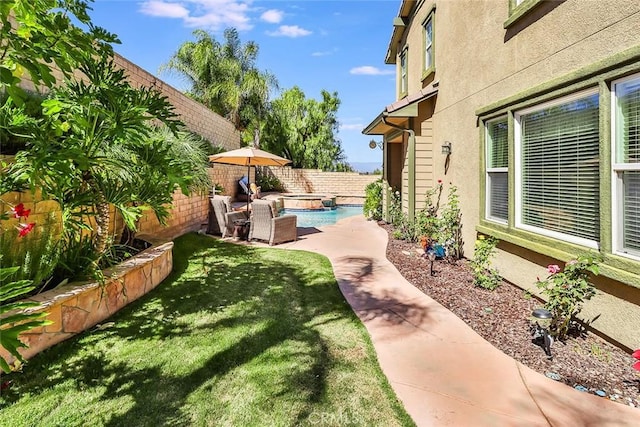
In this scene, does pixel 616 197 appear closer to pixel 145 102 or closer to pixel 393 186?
pixel 145 102

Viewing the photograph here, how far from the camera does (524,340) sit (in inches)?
164

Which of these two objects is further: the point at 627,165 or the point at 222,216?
the point at 222,216

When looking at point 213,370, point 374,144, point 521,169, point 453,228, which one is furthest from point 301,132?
point 213,370

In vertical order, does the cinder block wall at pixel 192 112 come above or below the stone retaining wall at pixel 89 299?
above

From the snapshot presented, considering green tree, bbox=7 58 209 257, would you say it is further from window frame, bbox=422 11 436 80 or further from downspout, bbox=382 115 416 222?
window frame, bbox=422 11 436 80

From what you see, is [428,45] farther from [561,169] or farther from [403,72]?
[561,169]

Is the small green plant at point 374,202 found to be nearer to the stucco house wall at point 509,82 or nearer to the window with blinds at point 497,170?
the stucco house wall at point 509,82

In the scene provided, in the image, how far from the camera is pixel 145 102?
4.26 meters

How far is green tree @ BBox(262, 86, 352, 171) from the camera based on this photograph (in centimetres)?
3169

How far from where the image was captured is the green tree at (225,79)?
92.4ft

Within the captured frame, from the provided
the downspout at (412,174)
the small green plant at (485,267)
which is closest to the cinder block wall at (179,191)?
the small green plant at (485,267)

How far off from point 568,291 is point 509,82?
3833 millimetres

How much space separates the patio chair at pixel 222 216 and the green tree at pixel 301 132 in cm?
2134

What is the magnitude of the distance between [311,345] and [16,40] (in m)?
3.83
